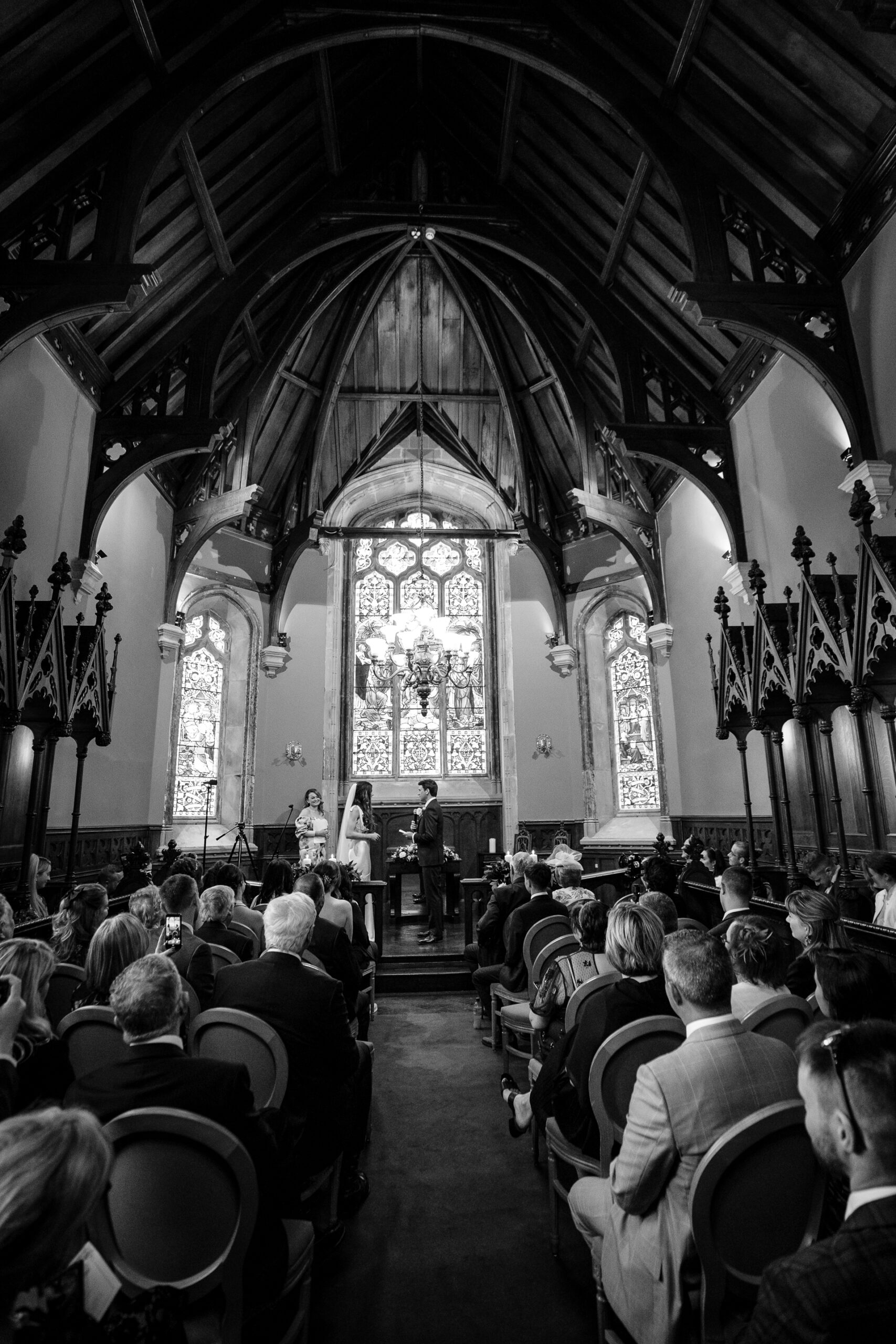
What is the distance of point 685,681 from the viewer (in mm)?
11516

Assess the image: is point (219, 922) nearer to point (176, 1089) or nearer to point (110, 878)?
point (176, 1089)

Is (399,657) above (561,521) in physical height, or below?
below

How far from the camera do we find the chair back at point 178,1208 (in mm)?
1739

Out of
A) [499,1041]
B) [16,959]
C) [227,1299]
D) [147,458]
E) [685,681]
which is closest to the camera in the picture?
[227,1299]

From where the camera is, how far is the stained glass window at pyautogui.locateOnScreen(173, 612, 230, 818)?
12.4 m

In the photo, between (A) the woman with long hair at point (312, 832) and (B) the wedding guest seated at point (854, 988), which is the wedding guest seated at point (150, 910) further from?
(A) the woman with long hair at point (312, 832)

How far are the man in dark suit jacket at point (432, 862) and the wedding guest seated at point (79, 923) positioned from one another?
19.8ft

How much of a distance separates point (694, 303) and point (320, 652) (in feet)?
28.5

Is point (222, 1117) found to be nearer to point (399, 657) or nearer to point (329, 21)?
point (329, 21)

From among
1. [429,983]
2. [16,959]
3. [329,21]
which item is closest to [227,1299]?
[16,959]

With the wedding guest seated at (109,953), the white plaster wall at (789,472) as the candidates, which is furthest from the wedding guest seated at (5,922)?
the white plaster wall at (789,472)

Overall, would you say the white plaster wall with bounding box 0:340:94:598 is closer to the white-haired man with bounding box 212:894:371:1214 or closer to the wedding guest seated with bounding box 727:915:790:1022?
the white-haired man with bounding box 212:894:371:1214

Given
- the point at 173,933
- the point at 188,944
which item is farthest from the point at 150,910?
the point at 188,944

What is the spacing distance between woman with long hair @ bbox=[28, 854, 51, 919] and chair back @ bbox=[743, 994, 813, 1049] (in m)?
Answer: 5.12
